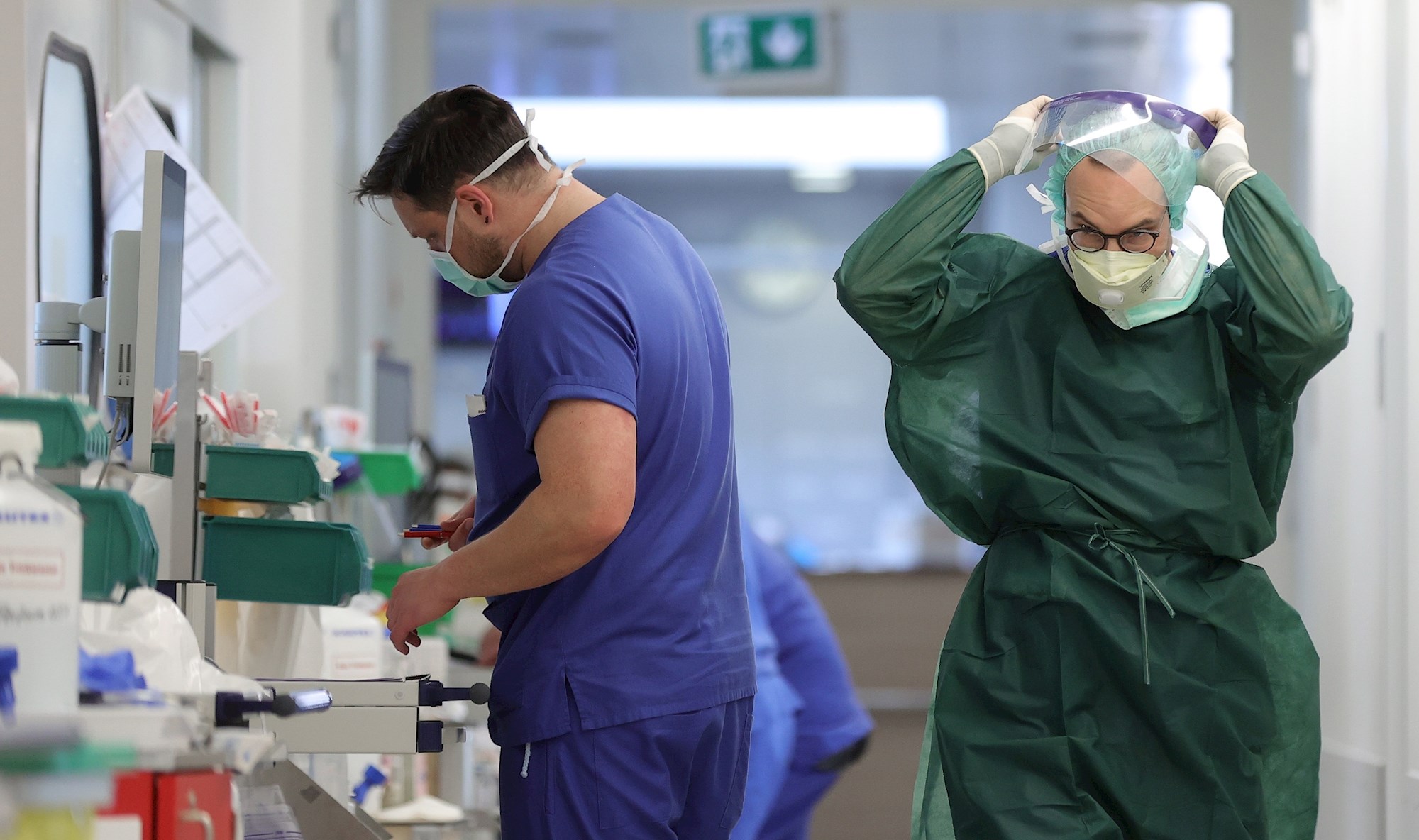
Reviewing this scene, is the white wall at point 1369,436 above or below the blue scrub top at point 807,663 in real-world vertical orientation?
above

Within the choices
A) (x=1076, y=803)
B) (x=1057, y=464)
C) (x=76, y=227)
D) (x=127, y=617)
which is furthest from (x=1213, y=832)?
(x=76, y=227)

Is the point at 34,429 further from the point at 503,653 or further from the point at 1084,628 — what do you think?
the point at 1084,628

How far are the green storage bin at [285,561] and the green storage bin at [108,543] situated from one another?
19.8 inches

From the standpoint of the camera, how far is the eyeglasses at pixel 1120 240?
178 centimetres

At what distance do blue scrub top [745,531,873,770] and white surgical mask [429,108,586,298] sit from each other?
1.77m

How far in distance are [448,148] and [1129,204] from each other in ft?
2.67

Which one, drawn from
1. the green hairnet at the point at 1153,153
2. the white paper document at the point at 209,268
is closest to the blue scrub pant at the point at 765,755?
the white paper document at the point at 209,268

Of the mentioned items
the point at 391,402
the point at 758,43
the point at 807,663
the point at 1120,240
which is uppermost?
the point at 758,43

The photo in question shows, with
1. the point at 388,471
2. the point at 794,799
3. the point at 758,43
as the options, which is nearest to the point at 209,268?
the point at 388,471

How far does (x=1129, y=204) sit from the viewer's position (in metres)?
1.78

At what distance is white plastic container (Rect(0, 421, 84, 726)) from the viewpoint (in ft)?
3.72

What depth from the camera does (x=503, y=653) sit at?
5.60 feet

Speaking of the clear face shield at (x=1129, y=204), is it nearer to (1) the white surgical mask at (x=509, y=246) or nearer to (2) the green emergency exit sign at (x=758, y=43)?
(1) the white surgical mask at (x=509, y=246)

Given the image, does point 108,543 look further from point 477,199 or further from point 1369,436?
point 1369,436
